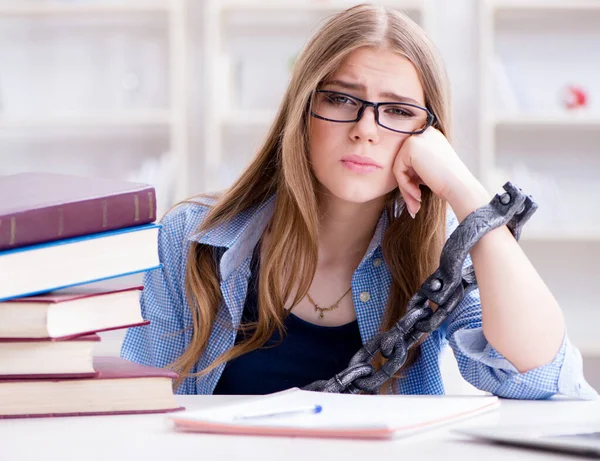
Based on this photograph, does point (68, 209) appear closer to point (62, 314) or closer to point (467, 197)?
point (62, 314)

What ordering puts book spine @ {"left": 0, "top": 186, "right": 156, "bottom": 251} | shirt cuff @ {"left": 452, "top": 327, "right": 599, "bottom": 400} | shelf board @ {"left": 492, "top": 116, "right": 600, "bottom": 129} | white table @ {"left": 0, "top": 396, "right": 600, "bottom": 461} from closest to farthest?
1. white table @ {"left": 0, "top": 396, "right": 600, "bottom": 461}
2. book spine @ {"left": 0, "top": 186, "right": 156, "bottom": 251}
3. shirt cuff @ {"left": 452, "top": 327, "right": 599, "bottom": 400}
4. shelf board @ {"left": 492, "top": 116, "right": 600, "bottom": 129}

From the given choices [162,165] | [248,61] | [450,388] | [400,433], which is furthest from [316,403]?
[248,61]

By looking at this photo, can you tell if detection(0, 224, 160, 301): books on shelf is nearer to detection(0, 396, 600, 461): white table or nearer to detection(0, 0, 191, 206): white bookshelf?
detection(0, 396, 600, 461): white table

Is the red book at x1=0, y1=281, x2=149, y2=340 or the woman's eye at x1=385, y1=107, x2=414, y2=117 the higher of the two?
the woman's eye at x1=385, y1=107, x2=414, y2=117

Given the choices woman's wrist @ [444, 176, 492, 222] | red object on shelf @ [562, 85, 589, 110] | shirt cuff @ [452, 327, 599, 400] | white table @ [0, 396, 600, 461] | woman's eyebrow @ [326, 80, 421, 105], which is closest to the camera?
white table @ [0, 396, 600, 461]

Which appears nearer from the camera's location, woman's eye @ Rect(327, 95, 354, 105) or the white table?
the white table

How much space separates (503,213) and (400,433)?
0.53m

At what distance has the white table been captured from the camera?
723 millimetres

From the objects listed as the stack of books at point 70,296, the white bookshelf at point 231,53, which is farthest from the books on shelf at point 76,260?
the white bookshelf at point 231,53

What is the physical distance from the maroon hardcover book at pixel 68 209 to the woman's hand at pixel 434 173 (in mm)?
601

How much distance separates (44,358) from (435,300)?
0.57 metres

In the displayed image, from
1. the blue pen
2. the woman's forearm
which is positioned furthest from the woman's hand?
the blue pen

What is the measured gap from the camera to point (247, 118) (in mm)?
3287

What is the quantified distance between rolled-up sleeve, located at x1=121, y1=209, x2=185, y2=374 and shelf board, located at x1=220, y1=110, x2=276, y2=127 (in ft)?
5.69
